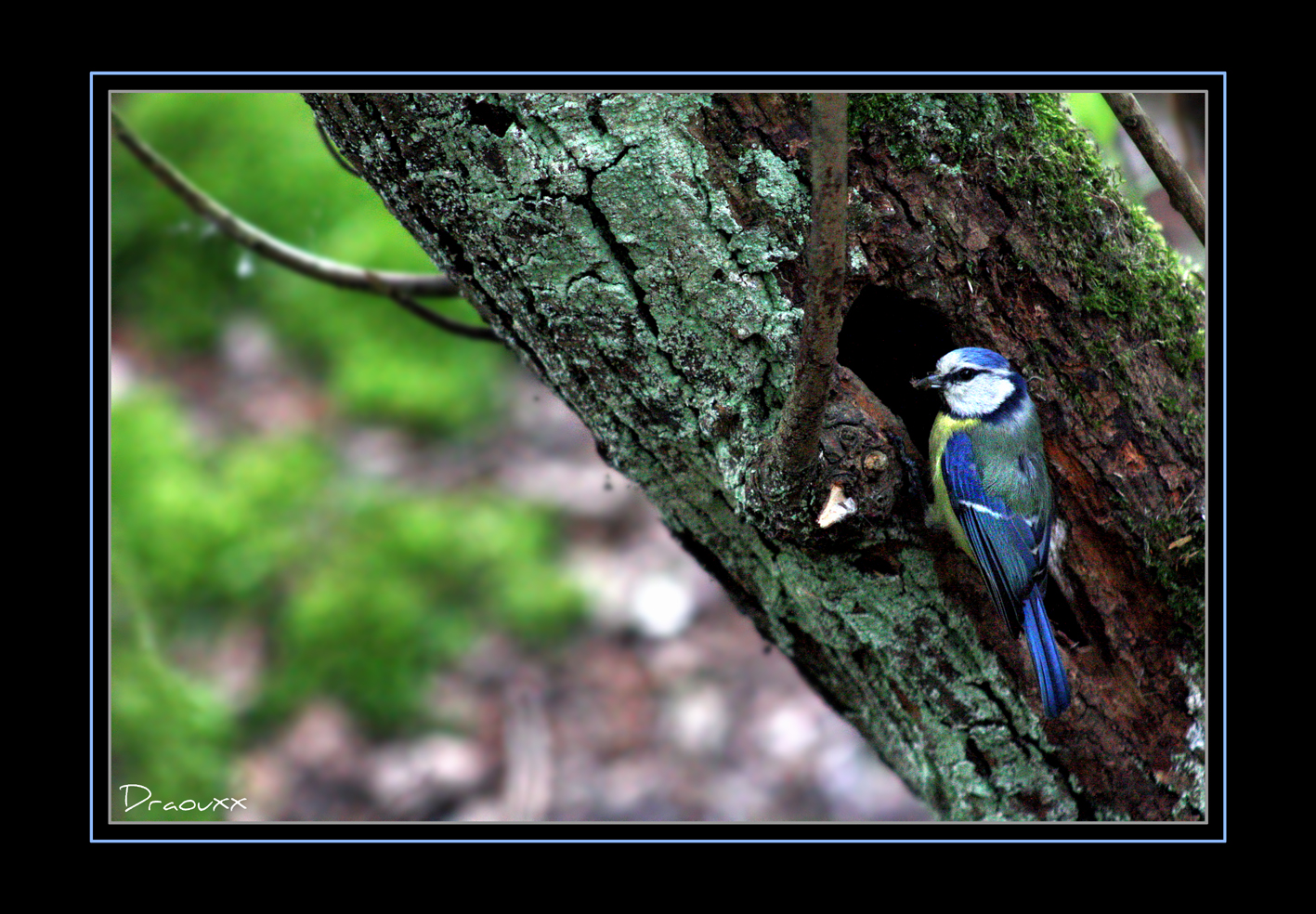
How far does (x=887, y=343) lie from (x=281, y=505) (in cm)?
284

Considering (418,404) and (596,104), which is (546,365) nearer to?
(596,104)

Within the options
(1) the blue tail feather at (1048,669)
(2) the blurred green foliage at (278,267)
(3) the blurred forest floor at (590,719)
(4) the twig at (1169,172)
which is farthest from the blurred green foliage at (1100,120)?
(2) the blurred green foliage at (278,267)

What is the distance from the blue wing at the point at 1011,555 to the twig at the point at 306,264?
0.95 meters

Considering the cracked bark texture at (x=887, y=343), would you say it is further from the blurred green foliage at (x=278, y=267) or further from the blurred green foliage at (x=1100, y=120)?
the blurred green foliage at (x=278, y=267)

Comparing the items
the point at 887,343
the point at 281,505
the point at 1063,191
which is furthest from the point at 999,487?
the point at 281,505

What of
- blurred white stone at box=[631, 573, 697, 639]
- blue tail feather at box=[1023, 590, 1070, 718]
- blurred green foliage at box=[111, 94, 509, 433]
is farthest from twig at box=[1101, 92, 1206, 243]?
blurred green foliage at box=[111, 94, 509, 433]

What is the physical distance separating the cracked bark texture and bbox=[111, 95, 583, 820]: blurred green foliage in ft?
6.34

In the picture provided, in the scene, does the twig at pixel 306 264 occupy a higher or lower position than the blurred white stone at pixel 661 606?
higher

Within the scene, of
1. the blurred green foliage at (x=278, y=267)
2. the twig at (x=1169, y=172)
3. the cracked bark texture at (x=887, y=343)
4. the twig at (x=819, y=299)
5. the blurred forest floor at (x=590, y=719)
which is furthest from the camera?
the blurred green foliage at (x=278, y=267)

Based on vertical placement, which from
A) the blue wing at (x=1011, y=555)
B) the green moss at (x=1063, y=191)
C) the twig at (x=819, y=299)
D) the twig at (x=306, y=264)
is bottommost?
the blue wing at (x=1011, y=555)

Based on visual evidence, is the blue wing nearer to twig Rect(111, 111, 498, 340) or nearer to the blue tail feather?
the blue tail feather

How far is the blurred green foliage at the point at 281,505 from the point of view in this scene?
3.38m

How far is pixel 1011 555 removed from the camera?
1587mm

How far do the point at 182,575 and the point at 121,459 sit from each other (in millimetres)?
515
